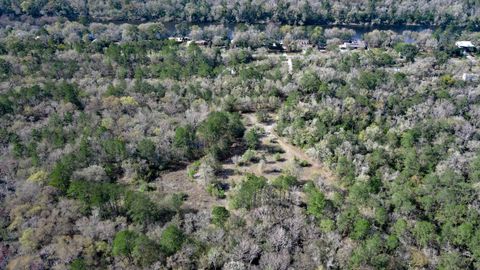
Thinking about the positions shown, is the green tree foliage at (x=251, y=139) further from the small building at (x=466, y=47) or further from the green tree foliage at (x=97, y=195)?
the small building at (x=466, y=47)

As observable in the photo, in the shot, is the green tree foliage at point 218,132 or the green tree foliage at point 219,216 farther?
the green tree foliage at point 218,132

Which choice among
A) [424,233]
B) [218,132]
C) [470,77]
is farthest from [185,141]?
[470,77]

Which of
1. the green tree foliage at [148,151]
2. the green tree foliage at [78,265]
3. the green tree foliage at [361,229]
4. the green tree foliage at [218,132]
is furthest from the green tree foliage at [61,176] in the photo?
the green tree foliage at [361,229]

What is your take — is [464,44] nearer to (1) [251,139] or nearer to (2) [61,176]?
(1) [251,139]

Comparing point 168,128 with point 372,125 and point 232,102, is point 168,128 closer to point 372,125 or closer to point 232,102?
point 232,102

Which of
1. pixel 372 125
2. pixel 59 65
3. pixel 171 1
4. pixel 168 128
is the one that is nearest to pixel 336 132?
pixel 372 125

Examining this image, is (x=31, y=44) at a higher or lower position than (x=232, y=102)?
higher

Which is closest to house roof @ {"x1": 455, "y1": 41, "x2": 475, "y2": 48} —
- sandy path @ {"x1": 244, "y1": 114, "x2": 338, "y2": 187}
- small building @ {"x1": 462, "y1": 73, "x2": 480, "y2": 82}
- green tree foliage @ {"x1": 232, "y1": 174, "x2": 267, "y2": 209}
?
small building @ {"x1": 462, "y1": 73, "x2": 480, "y2": 82}
